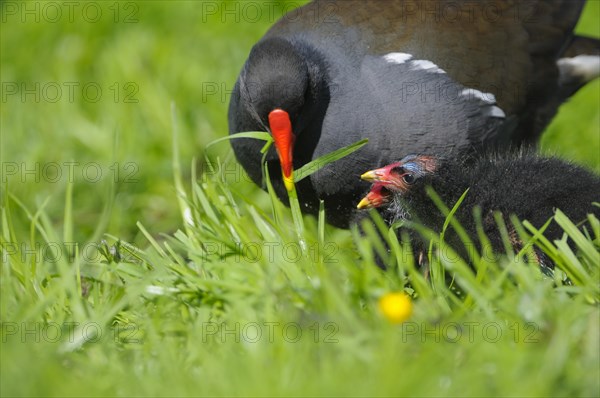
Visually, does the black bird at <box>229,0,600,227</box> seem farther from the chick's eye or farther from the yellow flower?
the yellow flower

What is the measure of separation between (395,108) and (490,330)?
1.61m

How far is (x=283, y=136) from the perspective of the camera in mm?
3666

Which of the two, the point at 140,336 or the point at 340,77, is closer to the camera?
the point at 140,336

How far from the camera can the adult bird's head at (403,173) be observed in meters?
3.54

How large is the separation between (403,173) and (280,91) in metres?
0.60

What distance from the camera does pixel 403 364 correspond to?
2268 millimetres

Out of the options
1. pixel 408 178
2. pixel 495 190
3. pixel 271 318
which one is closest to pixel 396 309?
pixel 271 318

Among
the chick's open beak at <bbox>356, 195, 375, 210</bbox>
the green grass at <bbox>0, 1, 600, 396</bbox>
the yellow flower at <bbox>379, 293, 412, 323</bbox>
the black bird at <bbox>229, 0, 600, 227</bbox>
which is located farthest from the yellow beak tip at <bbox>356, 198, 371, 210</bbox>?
the yellow flower at <bbox>379, 293, 412, 323</bbox>

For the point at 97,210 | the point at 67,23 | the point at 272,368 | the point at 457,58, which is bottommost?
the point at 97,210

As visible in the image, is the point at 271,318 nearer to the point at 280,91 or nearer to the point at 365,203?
the point at 365,203

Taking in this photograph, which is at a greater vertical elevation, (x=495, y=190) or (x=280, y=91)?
(x=280, y=91)

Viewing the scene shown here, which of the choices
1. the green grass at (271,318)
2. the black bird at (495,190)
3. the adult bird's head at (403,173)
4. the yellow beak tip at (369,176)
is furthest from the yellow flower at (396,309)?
the yellow beak tip at (369,176)

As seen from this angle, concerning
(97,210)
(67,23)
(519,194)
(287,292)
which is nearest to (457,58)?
(519,194)

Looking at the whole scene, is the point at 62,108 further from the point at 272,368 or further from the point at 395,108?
the point at 272,368
